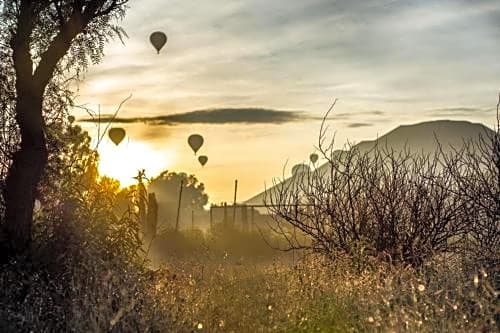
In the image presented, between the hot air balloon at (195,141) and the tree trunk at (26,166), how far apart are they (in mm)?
39911

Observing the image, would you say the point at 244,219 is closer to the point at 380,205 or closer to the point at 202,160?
the point at 380,205

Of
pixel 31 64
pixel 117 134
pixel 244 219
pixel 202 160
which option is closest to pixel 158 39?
pixel 117 134

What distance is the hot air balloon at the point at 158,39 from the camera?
→ 34500mm

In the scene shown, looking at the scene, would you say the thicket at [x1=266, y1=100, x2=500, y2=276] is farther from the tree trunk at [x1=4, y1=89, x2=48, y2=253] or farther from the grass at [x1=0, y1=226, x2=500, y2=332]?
the tree trunk at [x1=4, y1=89, x2=48, y2=253]

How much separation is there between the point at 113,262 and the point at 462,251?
6558 millimetres

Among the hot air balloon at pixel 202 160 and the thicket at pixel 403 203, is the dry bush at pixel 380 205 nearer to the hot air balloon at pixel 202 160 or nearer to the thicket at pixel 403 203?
the thicket at pixel 403 203

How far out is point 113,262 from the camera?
13.4 m

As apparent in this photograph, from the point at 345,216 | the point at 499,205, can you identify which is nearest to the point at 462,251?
the point at 499,205

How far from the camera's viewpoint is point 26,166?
15.0 meters

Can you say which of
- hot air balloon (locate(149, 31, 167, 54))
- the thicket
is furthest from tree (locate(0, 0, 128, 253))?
hot air balloon (locate(149, 31, 167, 54))

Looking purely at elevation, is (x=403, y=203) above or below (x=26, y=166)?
below

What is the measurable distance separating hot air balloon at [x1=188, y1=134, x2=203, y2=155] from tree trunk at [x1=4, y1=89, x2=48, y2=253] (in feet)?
131

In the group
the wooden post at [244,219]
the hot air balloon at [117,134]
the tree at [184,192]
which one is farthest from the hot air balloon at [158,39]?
the tree at [184,192]

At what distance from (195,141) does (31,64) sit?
40.5 metres
